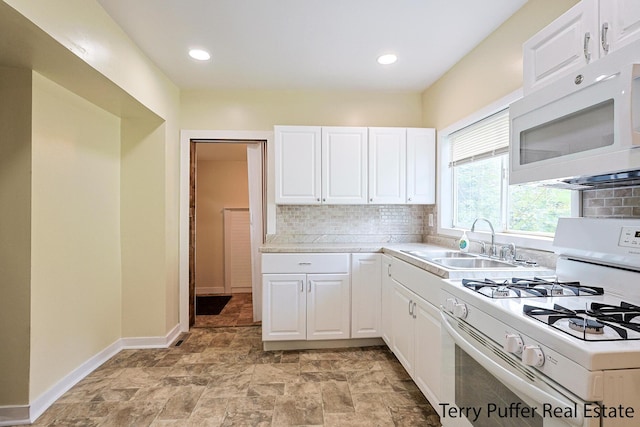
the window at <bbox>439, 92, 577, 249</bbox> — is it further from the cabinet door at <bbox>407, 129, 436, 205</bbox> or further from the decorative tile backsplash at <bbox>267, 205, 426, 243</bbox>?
the decorative tile backsplash at <bbox>267, 205, 426, 243</bbox>

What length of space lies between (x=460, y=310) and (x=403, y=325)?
104 centimetres

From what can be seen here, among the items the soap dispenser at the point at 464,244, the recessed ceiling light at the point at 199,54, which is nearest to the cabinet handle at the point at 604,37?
the soap dispenser at the point at 464,244

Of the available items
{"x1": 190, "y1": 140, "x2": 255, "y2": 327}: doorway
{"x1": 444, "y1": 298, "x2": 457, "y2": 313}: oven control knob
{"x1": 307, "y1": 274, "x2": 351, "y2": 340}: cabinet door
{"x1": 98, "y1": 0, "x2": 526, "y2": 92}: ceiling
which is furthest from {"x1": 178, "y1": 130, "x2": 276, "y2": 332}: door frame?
{"x1": 444, "y1": 298, "x2": 457, "y2": 313}: oven control knob

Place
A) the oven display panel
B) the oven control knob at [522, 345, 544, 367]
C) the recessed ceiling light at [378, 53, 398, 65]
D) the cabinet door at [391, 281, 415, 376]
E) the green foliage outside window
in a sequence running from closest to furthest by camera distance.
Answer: the oven control knob at [522, 345, 544, 367] → the oven display panel → the green foliage outside window → the cabinet door at [391, 281, 415, 376] → the recessed ceiling light at [378, 53, 398, 65]

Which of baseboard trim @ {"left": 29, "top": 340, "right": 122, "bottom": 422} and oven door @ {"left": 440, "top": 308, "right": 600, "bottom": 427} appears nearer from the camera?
oven door @ {"left": 440, "top": 308, "right": 600, "bottom": 427}

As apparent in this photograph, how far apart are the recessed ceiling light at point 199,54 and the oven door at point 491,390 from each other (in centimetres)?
250

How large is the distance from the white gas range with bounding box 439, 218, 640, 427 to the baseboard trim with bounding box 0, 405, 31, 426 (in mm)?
2348

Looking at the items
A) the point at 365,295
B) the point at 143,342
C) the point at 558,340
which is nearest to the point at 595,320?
the point at 558,340

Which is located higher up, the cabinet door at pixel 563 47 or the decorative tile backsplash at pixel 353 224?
the cabinet door at pixel 563 47

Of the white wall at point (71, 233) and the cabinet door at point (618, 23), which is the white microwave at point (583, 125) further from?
the white wall at point (71, 233)

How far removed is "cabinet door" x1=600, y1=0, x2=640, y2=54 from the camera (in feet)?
3.55

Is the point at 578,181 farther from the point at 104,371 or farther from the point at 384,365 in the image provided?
the point at 104,371

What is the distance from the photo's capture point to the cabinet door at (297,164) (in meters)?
3.03

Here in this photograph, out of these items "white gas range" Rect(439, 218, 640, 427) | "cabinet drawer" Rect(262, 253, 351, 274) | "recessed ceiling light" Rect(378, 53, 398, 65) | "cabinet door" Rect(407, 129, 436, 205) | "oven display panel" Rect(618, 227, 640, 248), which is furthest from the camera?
"cabinet door" Rect(407, 129, 436, 205)
